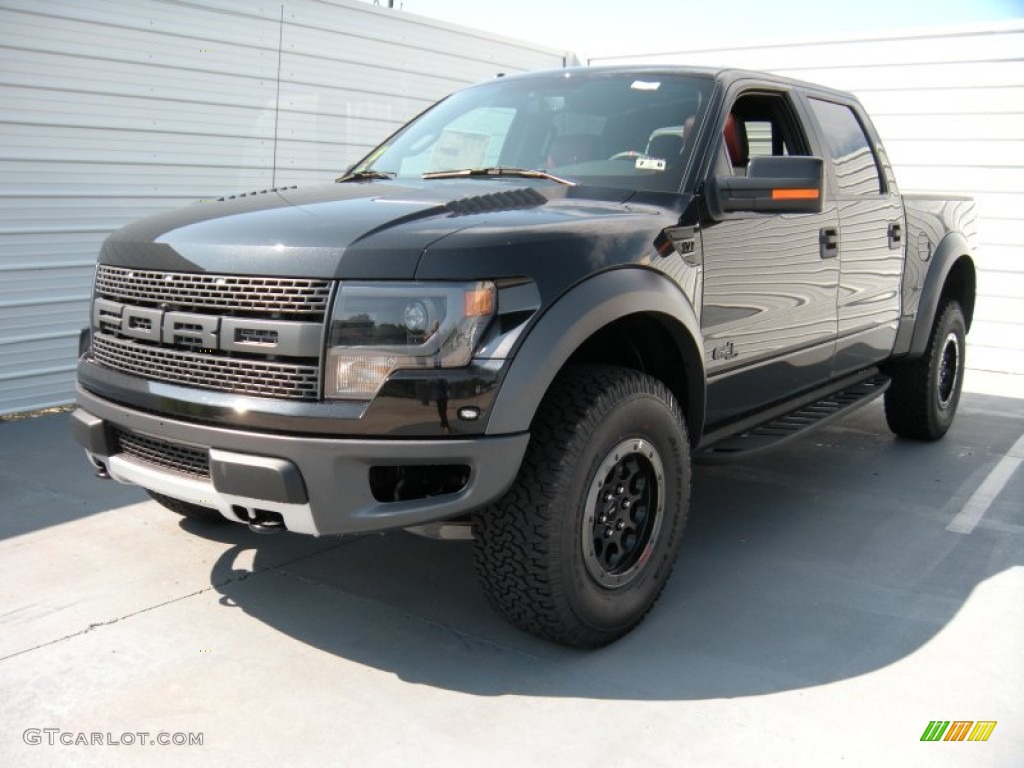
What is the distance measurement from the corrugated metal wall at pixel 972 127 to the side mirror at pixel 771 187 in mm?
6182

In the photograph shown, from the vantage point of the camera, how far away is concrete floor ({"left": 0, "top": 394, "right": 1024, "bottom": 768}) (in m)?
2.62

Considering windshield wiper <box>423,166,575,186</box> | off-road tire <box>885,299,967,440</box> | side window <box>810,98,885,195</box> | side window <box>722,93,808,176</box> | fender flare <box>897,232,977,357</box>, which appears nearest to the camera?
windshield wiper <box>423,166,575,186</box>

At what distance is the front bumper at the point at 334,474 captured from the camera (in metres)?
2.62

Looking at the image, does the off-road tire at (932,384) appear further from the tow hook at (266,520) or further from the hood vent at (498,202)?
the tow hook at (266,520)

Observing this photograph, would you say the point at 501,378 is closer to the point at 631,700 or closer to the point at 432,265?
the point at 432,265

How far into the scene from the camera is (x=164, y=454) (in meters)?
2.97

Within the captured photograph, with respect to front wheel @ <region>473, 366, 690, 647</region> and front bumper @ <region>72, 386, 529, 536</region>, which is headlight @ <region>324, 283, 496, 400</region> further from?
front wheel @ <region>473, 366, 690, 647</region>

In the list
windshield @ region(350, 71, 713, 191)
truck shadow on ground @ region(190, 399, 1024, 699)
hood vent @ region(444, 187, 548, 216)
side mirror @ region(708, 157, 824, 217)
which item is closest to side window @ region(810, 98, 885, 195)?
windshield @ region(350, 71, 713, 191)

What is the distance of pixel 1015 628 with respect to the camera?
338 centimetres

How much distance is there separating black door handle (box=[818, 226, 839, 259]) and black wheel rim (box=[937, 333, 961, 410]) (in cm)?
188

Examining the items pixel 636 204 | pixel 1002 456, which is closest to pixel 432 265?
pixel 636 204

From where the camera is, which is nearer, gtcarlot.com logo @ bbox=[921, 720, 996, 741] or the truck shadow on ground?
gtcarlot.com logo @ bbox=[921, 720, 996, 741]

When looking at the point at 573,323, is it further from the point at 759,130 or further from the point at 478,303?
the point at 759,130

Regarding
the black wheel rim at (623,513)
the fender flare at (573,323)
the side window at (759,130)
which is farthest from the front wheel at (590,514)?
the side window at (759,130)
